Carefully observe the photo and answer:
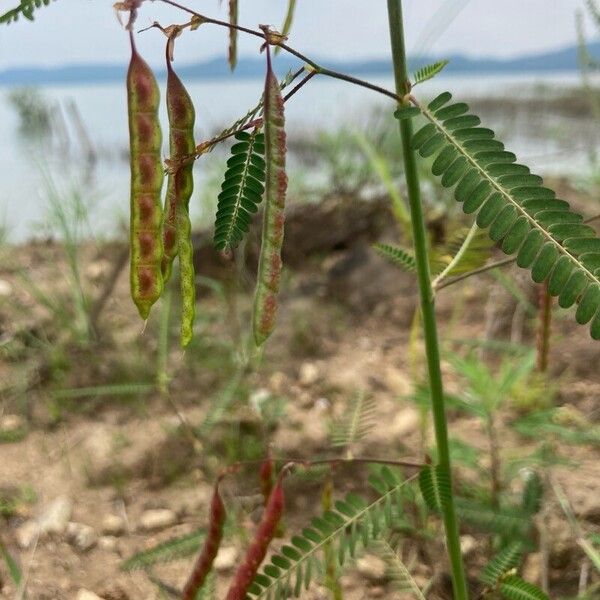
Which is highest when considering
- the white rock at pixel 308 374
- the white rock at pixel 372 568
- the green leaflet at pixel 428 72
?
the green leaflet at pixel 428 72

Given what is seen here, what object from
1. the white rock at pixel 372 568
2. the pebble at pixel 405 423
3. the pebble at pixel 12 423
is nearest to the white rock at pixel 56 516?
the pebble at pixel 12 423

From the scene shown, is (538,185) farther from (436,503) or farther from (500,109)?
(500,109)

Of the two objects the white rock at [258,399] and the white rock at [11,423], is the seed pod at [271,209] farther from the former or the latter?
the white rock at [11,423]

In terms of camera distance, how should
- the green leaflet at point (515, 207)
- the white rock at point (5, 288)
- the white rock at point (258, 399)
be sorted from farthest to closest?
1. the white rock at point (5, 288)
2. the white rock at point (258, 399)
3. the green leaflet at point (515, 207)

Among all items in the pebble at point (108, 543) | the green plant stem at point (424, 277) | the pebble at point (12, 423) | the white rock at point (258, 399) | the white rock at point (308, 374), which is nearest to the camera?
the green plant stem at point (424, 277)

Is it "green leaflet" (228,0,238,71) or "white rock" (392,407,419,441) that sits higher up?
"green leaflet" (228,0,238,71)

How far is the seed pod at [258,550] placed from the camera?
2.27ft

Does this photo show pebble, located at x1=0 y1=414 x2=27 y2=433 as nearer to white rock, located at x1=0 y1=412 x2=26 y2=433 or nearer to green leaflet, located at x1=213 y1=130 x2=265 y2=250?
white rock, located at x1=0 y1=412 x2=26 y2=433

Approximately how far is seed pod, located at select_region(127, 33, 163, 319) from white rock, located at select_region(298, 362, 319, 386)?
106 cm

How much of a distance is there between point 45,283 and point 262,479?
1451mm

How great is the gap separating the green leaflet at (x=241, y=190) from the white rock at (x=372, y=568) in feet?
Result: 2.17

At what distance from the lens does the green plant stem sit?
545 mm

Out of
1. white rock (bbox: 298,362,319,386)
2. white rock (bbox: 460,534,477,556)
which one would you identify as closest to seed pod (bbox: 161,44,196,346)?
white rock (bbox: 460,534,477,556)

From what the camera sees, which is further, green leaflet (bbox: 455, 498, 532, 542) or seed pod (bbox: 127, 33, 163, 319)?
green leaflet (bbox: 455, 498, 532, 542)
